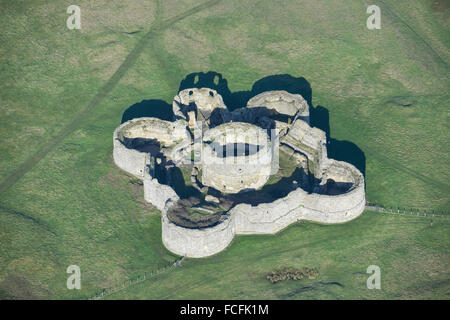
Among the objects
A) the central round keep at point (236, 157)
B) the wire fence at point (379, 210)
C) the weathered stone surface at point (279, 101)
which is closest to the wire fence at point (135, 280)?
the wire fence at point (379, 210)

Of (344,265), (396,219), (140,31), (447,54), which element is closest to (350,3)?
(447,54)

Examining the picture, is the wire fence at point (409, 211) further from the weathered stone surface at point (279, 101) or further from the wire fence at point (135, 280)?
the wire fence at point (135, 280)

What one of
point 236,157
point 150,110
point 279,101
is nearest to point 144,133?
point 150,110

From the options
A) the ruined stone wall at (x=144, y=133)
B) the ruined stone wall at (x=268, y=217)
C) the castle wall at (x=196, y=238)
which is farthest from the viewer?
the ruined stone wall at (x=144, y=133)

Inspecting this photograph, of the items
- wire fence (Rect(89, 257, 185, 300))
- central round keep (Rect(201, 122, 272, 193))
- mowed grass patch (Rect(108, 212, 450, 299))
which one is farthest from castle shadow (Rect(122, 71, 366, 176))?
wire fence (Rect(89, 257, 185, 300))

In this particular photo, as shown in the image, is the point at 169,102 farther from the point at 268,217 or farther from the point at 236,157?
the point at 268,217
